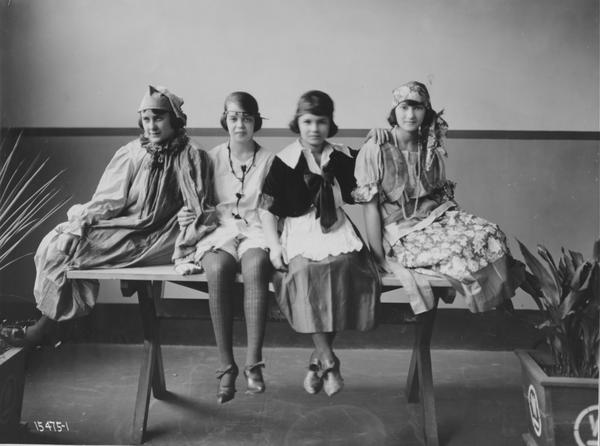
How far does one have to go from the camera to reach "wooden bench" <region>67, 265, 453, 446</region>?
7.99 feet

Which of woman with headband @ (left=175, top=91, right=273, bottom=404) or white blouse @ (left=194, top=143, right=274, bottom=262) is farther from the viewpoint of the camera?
white blouse @ (left=194, top=143, right=274, bottom=262)

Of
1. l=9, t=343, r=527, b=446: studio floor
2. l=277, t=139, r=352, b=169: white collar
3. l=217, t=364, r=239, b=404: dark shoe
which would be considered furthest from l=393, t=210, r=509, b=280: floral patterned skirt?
l=217, t=364, r=239, b=404: dark shoe

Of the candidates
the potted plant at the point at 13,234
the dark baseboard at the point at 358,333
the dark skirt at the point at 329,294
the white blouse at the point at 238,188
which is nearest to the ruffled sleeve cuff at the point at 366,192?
the dark skirt at the point at 329,294

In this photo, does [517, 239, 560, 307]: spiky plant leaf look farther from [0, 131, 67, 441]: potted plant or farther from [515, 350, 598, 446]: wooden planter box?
[0, 131, 67, 441]: potted plant

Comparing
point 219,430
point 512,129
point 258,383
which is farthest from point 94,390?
point 512,129

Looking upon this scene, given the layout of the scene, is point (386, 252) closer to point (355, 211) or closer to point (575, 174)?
point (355, 211)

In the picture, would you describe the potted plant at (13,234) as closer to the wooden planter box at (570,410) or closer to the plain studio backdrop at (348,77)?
the plain studio backdrop at (348,77)

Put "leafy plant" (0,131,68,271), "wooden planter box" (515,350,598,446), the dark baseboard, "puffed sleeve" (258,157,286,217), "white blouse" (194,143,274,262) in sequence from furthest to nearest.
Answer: the dark baseboard < "leafy plant" (0,131,68,271) < "white blouse" (194,143,274,262) < "puffed sleeve" (258,157,286,217) < "wooden planter box" (515,350,598,446)

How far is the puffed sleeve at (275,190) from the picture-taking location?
262 centimetres

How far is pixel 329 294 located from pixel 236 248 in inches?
21.1

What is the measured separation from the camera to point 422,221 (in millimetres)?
2629

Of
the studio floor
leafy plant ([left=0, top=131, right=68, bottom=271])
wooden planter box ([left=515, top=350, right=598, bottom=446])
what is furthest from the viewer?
leafy plant ([left=0, top=131, right=68, bottom=271])

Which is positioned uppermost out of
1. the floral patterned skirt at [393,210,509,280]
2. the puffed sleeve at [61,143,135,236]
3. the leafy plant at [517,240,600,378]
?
the puffed sleeve at [61,143,135,236]

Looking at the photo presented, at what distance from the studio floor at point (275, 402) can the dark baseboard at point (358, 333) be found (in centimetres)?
7
